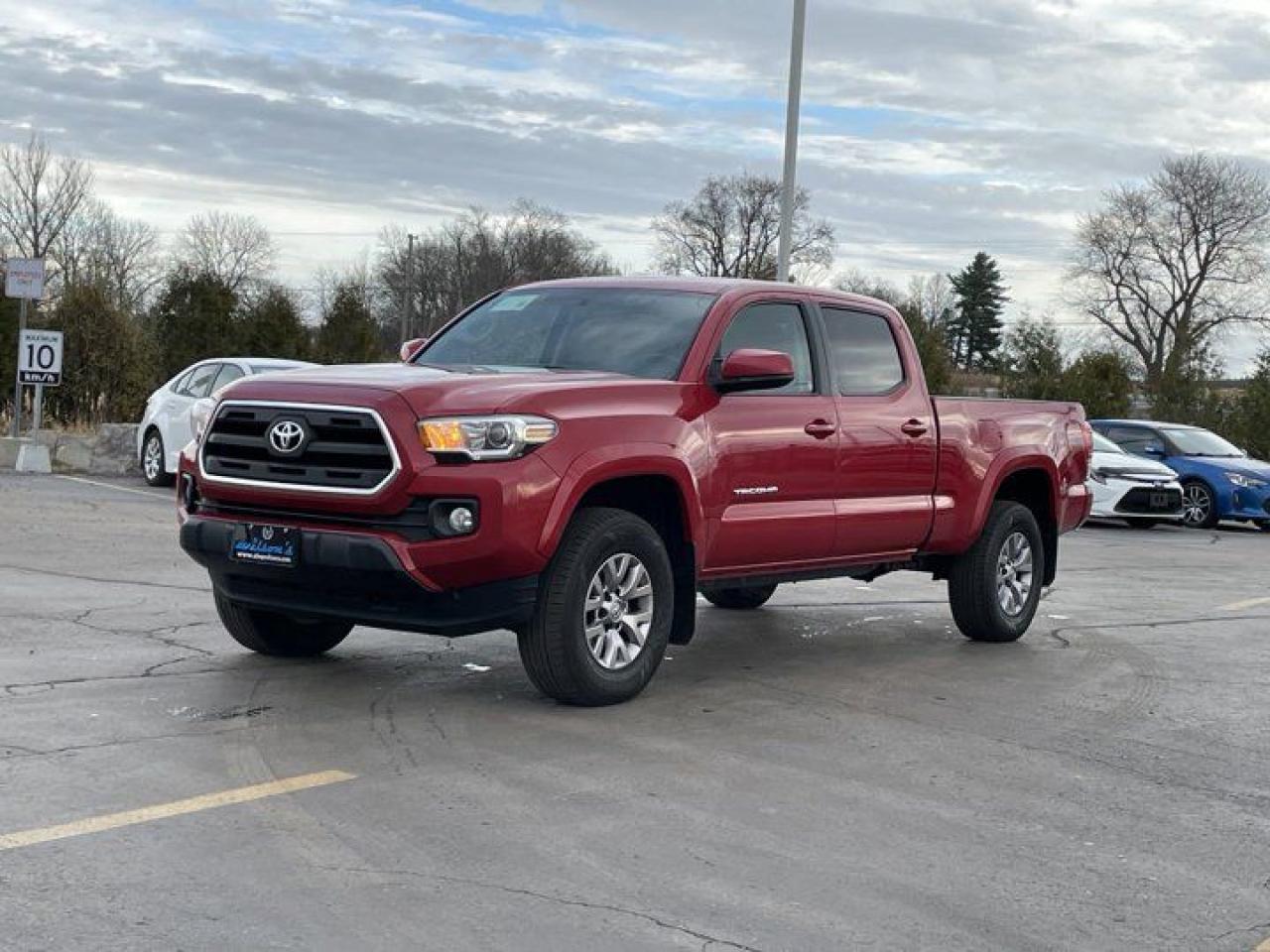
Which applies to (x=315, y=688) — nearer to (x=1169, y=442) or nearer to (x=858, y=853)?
(x=858, y=853)

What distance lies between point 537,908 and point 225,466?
3369 mm

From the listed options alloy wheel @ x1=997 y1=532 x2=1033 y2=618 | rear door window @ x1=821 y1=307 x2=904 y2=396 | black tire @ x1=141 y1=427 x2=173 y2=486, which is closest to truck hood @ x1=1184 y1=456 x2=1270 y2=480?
black tire @ x1=141 y1=427 x2=173 y2=486

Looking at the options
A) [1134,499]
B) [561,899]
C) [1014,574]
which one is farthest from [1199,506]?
[561,899]

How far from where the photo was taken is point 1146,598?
1308cm

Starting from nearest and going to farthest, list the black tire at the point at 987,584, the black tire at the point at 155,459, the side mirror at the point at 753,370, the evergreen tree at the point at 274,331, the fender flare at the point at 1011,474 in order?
the side mirror at the point at 753,370
the fender flare at the point at 1011,474
the black tire at the point at 987,584
the black tire at the point at 155,459
the evergreen tree at the point at 274,331

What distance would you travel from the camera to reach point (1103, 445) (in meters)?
24.4

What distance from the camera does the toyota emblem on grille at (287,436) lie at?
6977 millimetres

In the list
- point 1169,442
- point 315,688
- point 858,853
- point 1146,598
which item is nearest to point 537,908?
point 858,853

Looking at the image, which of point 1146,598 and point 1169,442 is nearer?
point 1146,598

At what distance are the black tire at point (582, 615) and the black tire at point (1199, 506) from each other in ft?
61.1

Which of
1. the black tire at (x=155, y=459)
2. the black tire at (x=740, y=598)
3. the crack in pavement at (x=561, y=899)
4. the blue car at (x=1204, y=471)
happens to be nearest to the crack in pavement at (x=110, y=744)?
the crack in pavement at (x=561, y=899)

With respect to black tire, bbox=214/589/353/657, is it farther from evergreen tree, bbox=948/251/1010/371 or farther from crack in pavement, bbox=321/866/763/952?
evergreen tree, bbox=948/251/1010/371

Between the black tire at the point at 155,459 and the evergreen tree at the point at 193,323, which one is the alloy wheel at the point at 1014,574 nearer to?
the black tire at the point at 155,459

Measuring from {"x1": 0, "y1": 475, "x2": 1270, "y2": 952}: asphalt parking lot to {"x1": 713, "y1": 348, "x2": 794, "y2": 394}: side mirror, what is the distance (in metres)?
1.44
